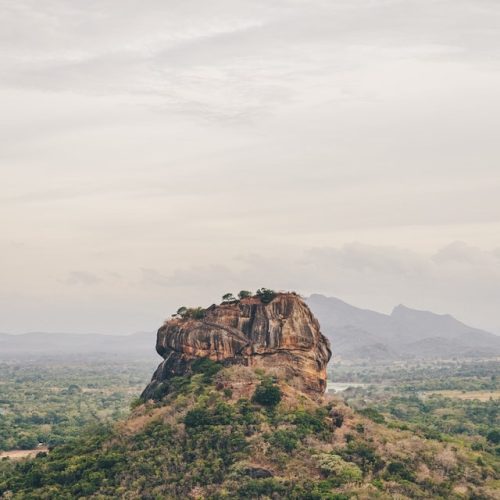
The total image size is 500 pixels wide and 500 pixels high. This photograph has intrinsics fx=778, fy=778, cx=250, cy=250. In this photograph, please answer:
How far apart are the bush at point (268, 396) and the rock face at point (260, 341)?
15.1 ft

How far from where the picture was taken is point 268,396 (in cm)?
7344

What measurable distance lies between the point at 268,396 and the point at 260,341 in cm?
878

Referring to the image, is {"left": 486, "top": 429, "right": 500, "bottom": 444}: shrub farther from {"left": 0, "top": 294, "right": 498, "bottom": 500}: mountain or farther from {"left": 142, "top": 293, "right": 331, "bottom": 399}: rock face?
{"left": 142, "top": 293, "right": 331, "bottom": 399}: rock face

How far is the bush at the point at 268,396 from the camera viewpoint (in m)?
73.4

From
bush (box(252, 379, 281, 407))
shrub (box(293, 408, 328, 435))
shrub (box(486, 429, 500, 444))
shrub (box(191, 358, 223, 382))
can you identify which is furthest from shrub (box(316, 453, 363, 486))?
shrub (box(486, 429, 500, 444))

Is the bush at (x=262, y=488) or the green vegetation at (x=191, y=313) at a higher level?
the green vegetation at (x=191, y=313)

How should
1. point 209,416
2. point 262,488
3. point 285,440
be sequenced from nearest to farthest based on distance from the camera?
1. point 262,488
2. point 285,440
3. point 209,416

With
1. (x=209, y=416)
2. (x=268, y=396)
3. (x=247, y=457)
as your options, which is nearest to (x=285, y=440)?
(x=247, y=457)

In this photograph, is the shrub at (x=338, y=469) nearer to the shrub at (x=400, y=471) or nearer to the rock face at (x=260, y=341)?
the shrub at (x=400, y=471)

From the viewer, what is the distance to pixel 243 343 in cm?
8169

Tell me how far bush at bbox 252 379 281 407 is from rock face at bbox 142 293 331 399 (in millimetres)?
4603

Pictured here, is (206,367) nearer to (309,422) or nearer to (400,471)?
(309,422)

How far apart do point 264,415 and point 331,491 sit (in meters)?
13.9

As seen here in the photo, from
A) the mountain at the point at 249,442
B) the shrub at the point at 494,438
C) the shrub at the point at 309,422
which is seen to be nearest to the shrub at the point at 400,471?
the mountain at the point at 249,442
